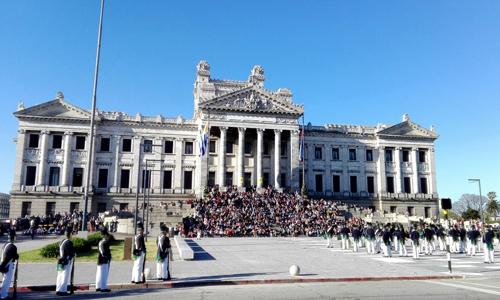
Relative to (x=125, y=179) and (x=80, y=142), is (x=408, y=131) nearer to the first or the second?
(x=125, y=179)

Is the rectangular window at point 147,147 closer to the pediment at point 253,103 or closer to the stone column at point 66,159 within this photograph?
the stone column at point 66,159

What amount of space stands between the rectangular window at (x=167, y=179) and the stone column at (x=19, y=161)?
59.7ft

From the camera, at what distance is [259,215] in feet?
143

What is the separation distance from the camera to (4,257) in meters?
11.7

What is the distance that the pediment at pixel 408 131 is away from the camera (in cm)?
6575

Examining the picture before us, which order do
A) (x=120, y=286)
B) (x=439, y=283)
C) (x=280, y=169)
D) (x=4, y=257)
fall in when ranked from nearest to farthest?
(x=4, y=257)
(x=120, y=286)
(x=439, y=283)
(x=280, y=169)

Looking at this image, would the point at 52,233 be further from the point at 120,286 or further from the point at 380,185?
the point at 380,185

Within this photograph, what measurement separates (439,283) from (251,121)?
141 feet

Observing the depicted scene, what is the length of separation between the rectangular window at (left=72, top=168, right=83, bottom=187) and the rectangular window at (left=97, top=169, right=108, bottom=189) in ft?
7.68

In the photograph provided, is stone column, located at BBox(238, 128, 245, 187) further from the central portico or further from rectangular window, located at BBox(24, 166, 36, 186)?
rectangular window, located at BBox(24, 166, 36, 186)

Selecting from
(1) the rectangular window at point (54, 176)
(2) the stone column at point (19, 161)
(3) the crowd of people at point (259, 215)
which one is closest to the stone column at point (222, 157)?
(3) the crowd of people at point (259, 215)

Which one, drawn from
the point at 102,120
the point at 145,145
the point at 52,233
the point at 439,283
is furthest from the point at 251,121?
the point at 439,283

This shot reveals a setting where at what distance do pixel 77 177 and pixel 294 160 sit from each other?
30.1m

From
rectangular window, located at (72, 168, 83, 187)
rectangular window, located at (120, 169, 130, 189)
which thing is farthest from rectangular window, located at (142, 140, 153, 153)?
rectangular window, located at (72, 168, 83, 187)
